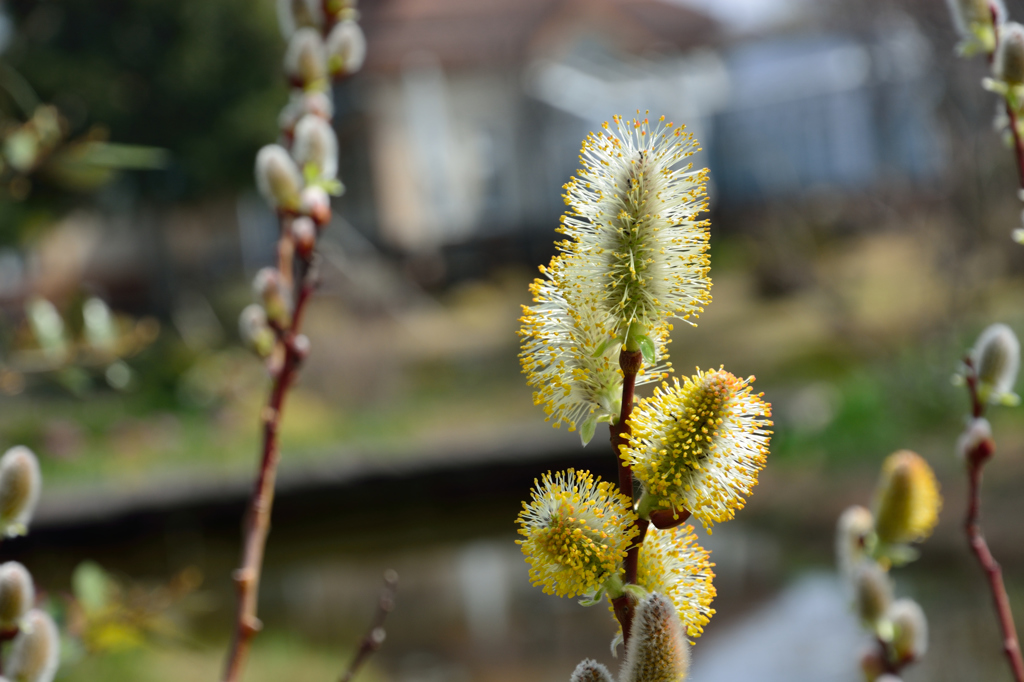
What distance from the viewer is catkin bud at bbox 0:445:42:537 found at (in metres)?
0.65

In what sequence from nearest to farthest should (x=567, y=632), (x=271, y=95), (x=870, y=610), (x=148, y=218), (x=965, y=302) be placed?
(x=870, y=610) → (x=567, y=632) → (x=965, y=302) → (x=271, y=95) → (x=148, y=218)

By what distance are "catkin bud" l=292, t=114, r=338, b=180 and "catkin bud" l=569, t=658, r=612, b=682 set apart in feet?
1.66

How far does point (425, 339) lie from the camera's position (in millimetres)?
9367

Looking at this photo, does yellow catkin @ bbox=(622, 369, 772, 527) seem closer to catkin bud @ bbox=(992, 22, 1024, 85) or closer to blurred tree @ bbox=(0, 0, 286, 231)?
catkin bud @ bbox=(992, 22, 1024, 85)

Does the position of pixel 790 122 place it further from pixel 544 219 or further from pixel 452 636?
pixel 452 636

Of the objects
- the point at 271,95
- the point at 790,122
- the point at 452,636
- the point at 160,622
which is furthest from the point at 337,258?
the point at 160,622

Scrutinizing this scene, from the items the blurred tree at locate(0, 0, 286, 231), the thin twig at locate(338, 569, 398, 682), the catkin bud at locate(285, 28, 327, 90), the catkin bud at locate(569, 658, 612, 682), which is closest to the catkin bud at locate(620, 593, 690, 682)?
the catkin bud at locate(569, 658, 612, 682)

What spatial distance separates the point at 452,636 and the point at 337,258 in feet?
17.1

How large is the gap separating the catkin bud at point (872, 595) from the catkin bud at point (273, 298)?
51 centimetres

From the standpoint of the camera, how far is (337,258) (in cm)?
922

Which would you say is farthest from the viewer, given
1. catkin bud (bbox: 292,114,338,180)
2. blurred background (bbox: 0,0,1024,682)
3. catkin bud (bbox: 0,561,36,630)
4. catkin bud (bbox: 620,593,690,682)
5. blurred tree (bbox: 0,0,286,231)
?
blurred tree (bbox: 0,0,286,231)

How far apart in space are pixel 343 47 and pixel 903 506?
2.07 ft

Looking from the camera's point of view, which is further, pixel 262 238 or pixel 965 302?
pixel 262 238

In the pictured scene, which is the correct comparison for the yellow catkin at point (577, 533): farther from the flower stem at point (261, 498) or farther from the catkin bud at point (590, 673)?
the flower stem at point (261, 498)
